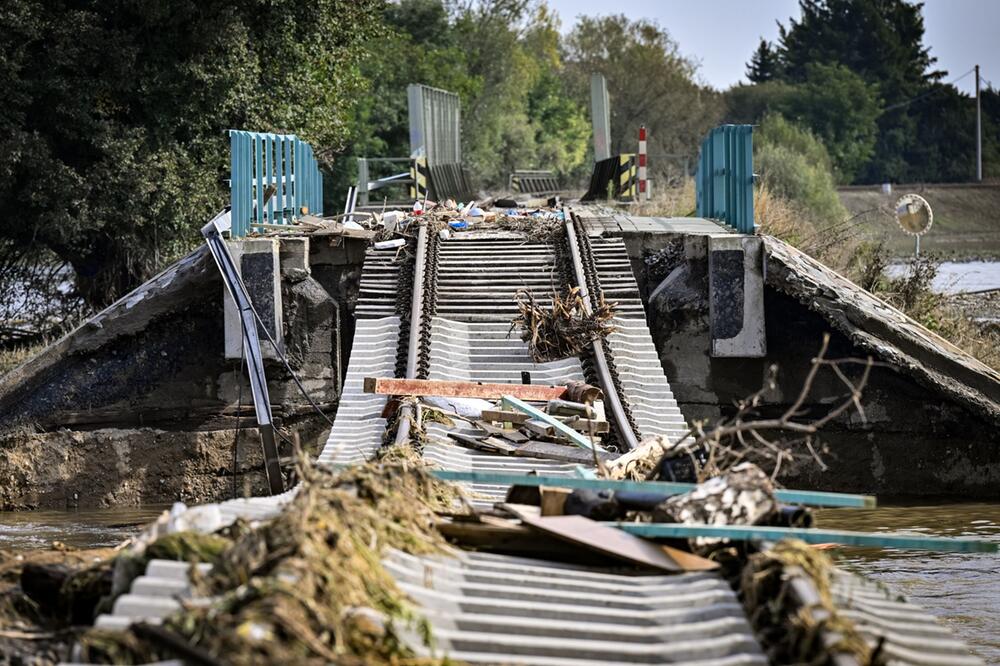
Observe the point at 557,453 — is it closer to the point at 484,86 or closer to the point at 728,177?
the point at 728,177

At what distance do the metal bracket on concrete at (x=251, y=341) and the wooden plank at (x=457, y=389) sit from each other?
3.91ft

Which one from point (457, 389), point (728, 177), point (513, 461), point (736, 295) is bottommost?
point (513, 461)

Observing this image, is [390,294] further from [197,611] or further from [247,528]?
[197,611]

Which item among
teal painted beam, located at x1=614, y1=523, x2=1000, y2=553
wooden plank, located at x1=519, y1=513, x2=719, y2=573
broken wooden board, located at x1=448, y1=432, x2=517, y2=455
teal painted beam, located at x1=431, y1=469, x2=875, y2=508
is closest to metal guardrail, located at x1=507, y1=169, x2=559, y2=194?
broken wooden board, located at x1=448, y1=432, x2=517, y2=455

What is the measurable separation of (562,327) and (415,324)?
123cm

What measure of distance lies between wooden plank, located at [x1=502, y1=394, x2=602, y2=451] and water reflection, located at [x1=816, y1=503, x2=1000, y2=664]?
2.33 m

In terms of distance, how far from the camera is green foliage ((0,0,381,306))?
18.4 metres

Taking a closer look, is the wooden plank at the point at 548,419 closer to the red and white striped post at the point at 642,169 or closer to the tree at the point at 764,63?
the red and white striped post at the point at 642,169

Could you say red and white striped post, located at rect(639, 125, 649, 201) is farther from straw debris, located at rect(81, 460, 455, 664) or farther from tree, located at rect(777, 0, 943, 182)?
tree, located at rect(777, 0, 943, 182)

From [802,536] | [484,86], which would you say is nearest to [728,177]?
[802,536]

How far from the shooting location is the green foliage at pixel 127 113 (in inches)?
723

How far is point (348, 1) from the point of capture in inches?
893

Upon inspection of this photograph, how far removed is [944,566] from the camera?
10820mm

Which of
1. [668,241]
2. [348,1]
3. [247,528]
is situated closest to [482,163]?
[348,1]
